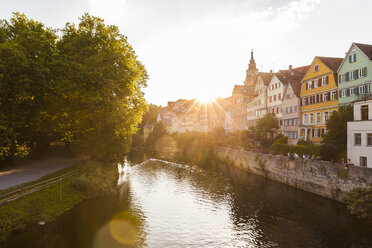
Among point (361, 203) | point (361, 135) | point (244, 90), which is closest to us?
point (361, 203)

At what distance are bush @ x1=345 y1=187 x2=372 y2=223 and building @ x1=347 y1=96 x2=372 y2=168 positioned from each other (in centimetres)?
534

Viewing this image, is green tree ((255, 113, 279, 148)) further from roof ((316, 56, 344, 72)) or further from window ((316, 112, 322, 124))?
roof ((316, 56, 344, 72))

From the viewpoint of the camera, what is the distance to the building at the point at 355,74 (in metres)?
36.0

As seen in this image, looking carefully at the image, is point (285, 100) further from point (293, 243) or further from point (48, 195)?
point (48, 195)

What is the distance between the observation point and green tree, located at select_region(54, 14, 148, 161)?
91.4 feet

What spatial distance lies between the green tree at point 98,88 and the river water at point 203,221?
735 cm

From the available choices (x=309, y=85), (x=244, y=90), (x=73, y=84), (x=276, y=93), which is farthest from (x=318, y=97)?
(x=73, y=84)

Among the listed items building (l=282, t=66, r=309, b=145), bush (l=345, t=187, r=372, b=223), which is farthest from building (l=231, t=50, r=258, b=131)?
bush (l=345, t=187, r=372, b=223)

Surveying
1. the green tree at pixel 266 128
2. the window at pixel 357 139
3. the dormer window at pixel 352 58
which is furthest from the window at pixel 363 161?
the green tree at pixel 266 128

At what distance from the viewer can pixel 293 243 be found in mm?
19188

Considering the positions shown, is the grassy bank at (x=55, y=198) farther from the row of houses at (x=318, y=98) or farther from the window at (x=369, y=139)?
the row of houses at (x=318, y=98)

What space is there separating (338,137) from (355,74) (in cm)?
1143

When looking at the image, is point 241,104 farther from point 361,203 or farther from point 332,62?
point 361,203

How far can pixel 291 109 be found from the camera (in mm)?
54000
